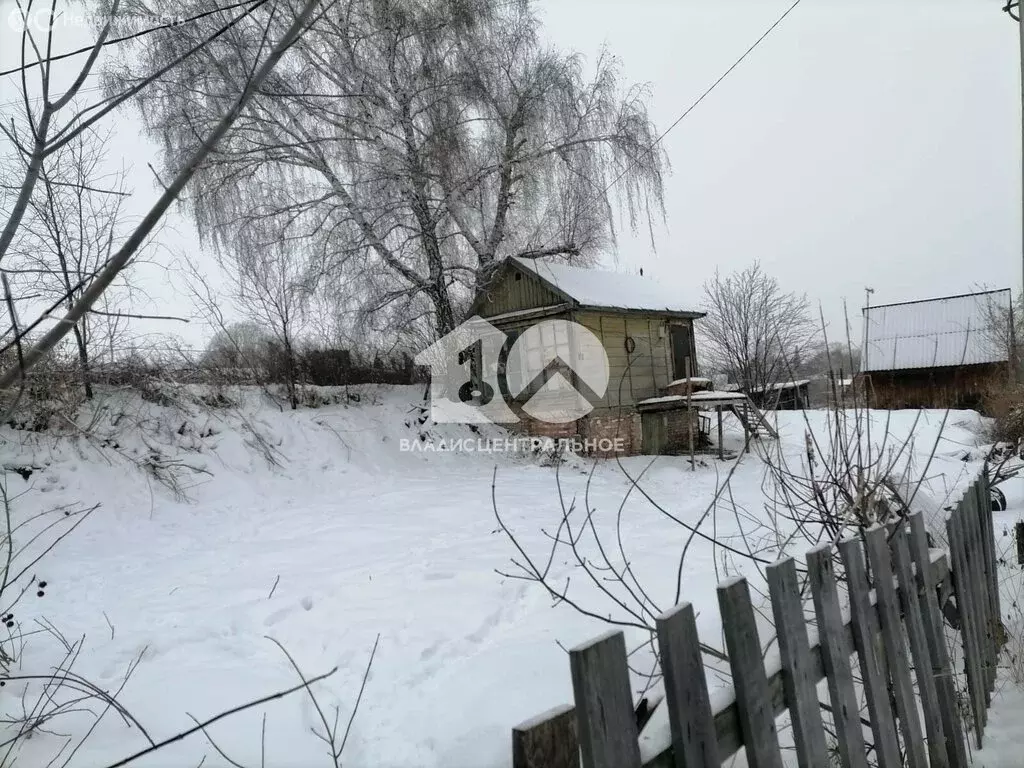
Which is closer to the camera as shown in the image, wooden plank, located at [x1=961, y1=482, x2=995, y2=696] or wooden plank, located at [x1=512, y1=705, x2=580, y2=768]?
wooden plank, located at [x1=512, y1=705, x2=580, y2=768]

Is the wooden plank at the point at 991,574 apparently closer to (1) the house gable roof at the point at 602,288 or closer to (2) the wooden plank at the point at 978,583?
(2) the wooden plank at the point at 978,583

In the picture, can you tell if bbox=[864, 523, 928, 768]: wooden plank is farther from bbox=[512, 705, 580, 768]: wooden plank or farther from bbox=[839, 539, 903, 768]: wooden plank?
bbox=[512, 705, 580, 768]: wooden plank

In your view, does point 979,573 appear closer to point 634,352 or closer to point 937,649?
point 937,649

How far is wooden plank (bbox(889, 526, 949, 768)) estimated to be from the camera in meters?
1.86

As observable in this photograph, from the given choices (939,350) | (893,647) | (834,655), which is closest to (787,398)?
(893,647)

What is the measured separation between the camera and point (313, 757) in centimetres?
232

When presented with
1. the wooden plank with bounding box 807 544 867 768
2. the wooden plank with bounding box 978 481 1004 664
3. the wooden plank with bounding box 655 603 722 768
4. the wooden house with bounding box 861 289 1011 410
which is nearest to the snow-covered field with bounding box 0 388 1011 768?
the wooden plank with bounding box 978 481 1004 664

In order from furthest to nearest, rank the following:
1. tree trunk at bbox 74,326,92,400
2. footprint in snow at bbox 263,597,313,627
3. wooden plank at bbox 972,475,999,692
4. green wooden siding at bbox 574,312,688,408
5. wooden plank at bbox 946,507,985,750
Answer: green wooden siding at bbox 574,312,688,408 → tree trunk at bbox 74,326,92,400 → footprint in snow at bbox 263,597,313,627 → wooden plank at bbox 972,475,999,692 → wooden plank at bbox 946,507,985,750

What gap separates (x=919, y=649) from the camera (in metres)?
1.88

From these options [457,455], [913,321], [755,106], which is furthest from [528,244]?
[913,321]

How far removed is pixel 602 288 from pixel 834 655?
13.0 metres

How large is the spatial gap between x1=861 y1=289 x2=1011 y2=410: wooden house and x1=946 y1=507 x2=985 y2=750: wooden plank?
825 inches

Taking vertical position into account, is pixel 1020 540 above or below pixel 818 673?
below

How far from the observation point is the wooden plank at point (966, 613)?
85.8 inches
